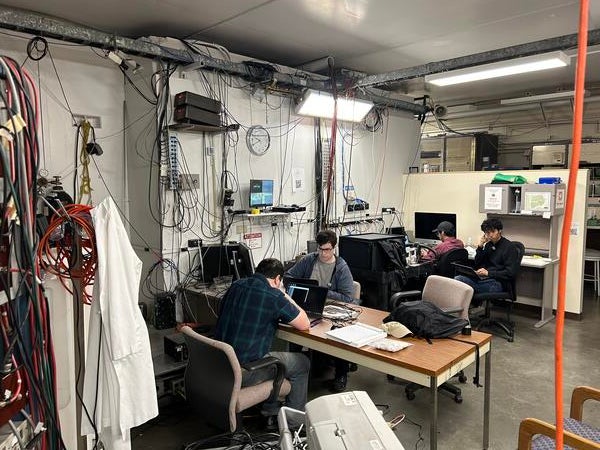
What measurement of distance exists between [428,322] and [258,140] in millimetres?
3026

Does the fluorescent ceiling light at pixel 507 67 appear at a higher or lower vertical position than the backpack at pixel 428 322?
higher

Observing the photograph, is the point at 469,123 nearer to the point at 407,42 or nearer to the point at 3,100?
the point at 407,42

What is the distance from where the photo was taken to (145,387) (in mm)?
1653

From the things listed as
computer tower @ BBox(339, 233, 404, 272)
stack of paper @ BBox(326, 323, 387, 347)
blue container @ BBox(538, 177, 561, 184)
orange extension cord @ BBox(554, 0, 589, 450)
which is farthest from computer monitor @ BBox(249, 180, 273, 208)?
orange extension cord @ BBox(554, 0, 589, 450)

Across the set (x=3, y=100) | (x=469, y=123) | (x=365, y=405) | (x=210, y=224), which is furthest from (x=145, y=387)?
(x=469, y=123)

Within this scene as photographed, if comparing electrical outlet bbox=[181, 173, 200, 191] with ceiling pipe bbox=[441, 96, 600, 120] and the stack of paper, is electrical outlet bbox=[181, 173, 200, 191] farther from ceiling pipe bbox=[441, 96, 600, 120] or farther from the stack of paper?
ceiling pipe bbox=[441, 96, 600, 120]

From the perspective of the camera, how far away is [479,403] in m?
3.33

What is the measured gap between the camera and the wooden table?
7.75 feet

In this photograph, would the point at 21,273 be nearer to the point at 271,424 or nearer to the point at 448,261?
the point at 271,424

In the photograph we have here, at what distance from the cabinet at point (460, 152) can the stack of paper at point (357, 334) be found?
611 cm

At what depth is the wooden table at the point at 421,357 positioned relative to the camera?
2.36 meters

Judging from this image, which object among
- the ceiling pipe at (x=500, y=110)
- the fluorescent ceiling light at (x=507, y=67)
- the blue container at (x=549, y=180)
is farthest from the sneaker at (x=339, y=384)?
the ceiling pipe at (x=500, y=110)

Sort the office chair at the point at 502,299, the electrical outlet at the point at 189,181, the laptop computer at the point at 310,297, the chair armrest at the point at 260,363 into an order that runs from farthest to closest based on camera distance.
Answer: the office chair at the point at 502,299, the electrical outlet at the point at 189,181, the laptop computer at the point at 310,297, the chair armrest at the point at 260,363

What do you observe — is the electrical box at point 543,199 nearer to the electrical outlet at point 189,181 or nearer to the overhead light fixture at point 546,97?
the overhead light fixture at point 546,97
